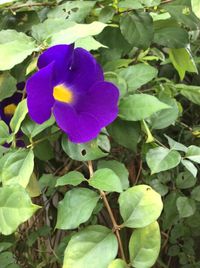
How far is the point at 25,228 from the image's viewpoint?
90 centimetres

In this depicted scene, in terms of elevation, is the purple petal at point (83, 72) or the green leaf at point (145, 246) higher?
the purple petal at point (83, 72)

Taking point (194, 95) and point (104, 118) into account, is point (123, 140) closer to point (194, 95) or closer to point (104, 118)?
point (104, 118)

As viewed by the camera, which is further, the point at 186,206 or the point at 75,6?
the point at 186,206

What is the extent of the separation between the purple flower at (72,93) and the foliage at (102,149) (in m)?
0.02

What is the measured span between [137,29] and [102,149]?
17 cm

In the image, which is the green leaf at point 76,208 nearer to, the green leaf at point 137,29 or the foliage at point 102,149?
the foliage at point 102,149

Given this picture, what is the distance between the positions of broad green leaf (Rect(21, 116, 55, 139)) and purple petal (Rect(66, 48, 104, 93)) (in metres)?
0.05

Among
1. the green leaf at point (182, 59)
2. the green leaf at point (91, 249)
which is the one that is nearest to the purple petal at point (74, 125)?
the green leaf at point (91, 249)

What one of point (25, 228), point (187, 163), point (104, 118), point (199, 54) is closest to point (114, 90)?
point (104, 118)

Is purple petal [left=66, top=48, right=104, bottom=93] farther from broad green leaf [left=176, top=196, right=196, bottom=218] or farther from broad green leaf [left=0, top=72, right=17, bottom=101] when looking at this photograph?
broad green leaf [left=176, top=196, right=196, bottom=218]

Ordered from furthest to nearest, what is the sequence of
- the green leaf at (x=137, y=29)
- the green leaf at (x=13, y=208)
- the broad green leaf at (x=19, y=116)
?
the green leaf at (x=137, y=29), the broad green leaf at (x=19, y=116), the green leaf at (x=13, y=208)

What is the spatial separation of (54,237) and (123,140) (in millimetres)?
427

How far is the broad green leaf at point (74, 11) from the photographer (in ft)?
2.21

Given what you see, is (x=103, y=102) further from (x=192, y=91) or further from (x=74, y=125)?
(x=192, y=91)
